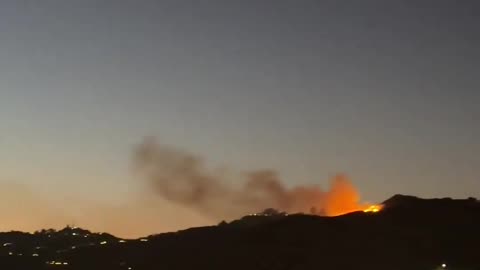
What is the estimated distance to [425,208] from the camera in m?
162

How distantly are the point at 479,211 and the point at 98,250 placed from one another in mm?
86973

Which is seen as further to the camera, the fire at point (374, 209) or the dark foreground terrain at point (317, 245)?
the fire at point (374, 209)

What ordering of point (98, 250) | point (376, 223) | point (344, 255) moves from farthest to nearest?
point (98, 250) < point (376, 223) < point (344, 255)

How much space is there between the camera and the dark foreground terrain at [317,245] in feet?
426

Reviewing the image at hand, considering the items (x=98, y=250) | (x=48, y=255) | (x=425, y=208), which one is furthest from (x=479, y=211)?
(x=48, y=255)

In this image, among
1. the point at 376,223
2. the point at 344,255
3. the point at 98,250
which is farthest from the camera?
the point at 98,250

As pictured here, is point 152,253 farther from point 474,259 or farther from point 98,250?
point 474,259

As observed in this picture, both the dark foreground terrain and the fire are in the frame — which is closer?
the dark foreground terrain

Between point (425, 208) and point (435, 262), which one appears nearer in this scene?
point (435, 262)

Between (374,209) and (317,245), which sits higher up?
(374,209)

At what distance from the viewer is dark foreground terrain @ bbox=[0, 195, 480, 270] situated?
12975cm

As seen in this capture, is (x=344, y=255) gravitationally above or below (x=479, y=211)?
below

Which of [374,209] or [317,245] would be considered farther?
[374,209]

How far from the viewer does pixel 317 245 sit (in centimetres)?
14312
